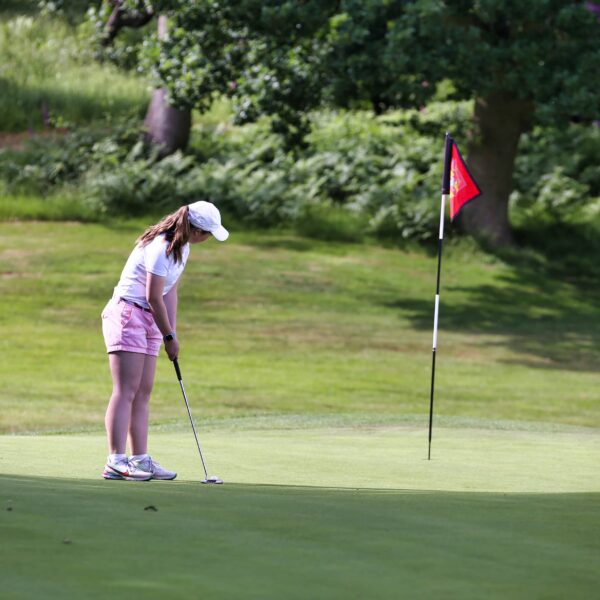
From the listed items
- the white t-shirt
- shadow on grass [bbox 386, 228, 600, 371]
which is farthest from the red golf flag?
shadow on grass [bbox 386, 228, 600, 371]

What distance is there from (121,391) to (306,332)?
1653 centimetres

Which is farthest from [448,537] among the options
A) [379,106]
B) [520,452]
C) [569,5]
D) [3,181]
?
[379,106]

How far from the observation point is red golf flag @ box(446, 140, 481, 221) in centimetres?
1195

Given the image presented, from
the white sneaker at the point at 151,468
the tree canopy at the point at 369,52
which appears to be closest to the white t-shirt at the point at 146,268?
the white sneaker at the point at 151,468

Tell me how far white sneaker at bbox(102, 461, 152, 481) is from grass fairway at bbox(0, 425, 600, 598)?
182 millimetres

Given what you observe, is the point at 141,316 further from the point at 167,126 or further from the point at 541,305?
the point at 167,126

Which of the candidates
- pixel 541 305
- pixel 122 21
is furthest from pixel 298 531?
pixel 122 21

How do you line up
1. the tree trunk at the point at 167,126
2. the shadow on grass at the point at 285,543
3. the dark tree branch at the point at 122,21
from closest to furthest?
the shadow on grass at the point at 285,543
the tree trunk at the point at 167,126
the dark tree branch at the point at 122,21

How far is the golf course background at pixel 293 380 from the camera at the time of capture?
17.1 ft

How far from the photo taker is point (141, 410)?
831 centimetres

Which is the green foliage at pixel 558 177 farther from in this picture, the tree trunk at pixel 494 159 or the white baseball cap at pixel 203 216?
the white baseball cap at pixel 203 216

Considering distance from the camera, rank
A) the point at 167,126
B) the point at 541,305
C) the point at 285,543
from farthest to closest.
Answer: the point at 167,126 → the point at 541,305 → the point at 285,543

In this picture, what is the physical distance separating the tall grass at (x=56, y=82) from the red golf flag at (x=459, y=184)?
25.0m

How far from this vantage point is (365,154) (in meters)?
35.0
